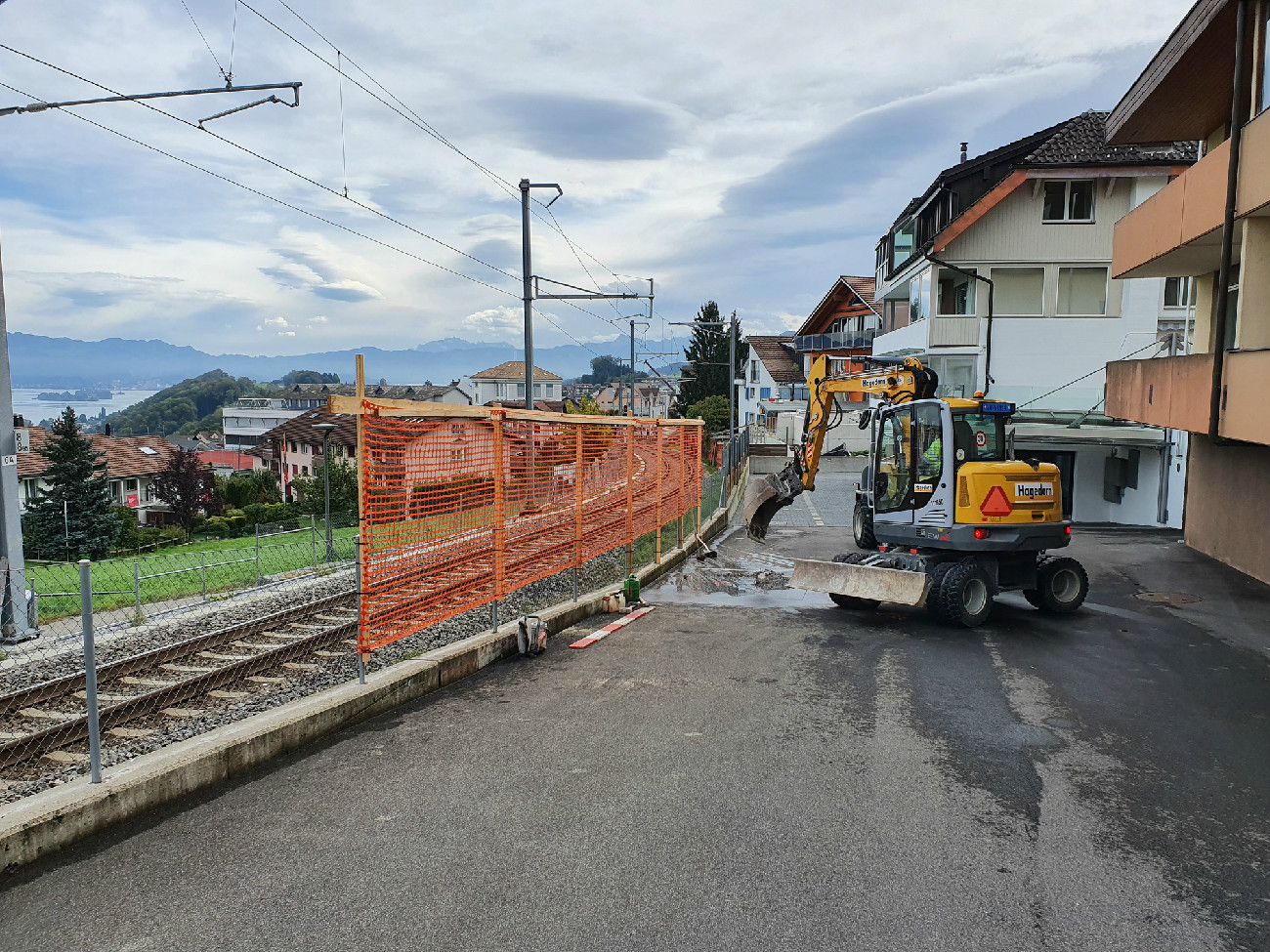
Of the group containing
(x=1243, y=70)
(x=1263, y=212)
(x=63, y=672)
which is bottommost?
(x=63, y=672)

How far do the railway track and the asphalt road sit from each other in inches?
121

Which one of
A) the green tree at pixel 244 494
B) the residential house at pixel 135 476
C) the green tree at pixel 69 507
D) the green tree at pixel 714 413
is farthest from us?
the residential house at pixel 135 476

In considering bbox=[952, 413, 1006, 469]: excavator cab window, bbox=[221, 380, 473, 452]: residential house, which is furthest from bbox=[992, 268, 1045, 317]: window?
bbox=[221, 380, 473, 452]: residential house

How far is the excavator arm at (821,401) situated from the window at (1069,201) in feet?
49.5

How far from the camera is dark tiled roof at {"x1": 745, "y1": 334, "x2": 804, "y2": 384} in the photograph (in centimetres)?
6975

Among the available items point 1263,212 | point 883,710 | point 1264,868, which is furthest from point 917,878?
point 1263,212

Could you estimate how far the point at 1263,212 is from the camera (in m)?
11.9

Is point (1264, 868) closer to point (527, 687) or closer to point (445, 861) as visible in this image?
point (445, 861)

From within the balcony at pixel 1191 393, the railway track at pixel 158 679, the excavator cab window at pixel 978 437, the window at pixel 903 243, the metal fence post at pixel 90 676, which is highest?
the window at pixel 903 243

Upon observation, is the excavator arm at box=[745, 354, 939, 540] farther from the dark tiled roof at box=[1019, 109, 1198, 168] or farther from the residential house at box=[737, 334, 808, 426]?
the residential house at box=[737, 334, 808, 426]

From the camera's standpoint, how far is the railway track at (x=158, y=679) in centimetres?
780

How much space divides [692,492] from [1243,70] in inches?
434

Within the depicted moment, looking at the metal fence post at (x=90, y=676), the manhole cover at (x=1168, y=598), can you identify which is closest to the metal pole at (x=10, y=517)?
the metal fence post at (x=90, y=676)

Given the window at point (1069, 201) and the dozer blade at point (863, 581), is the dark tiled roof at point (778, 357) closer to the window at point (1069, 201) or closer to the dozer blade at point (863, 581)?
the window at point (1069, 201)
